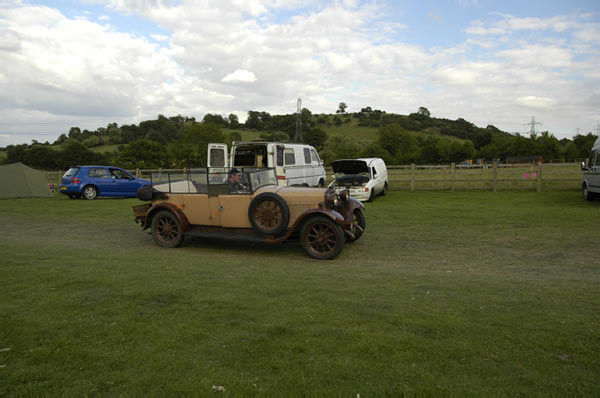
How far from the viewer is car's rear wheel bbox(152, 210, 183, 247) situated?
26.5 feet

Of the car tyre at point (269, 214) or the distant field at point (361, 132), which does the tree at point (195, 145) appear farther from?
the car tyre at point (269, 214)

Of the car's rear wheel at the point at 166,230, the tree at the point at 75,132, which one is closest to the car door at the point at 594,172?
the car's rear wheel at the point at 166,230

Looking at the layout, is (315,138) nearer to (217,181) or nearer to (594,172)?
(594,172)

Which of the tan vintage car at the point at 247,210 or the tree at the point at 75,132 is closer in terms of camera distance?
the tan vintage car at the point at 247,210

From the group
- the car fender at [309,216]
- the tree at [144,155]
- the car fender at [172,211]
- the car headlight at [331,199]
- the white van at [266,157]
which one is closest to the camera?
the car fender at [309,216]

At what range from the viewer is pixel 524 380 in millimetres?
2465

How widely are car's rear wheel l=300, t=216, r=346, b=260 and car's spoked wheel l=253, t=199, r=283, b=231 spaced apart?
1.66ft

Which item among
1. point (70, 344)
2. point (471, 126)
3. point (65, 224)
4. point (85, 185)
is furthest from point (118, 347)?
point (471, 126)

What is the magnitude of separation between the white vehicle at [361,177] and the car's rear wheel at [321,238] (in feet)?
→ 25.4

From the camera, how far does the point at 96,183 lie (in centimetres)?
1853

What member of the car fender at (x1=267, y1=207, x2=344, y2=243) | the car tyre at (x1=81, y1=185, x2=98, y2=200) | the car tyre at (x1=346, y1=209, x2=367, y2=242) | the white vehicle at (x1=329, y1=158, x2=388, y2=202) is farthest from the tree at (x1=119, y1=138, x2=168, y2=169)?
the car fender at (x1=267, y1=207, x2=344, y2=243)

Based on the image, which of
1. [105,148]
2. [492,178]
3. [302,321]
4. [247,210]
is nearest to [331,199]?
[247,210]

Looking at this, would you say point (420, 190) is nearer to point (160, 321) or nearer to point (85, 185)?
point (85, 185)

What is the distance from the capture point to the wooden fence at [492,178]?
59.8 ft
